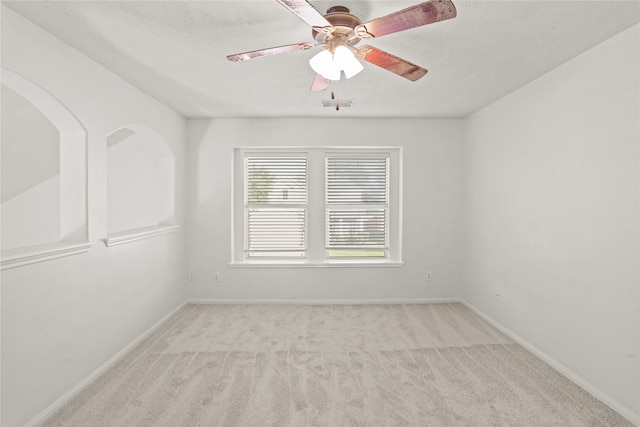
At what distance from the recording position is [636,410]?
2016 millimetres

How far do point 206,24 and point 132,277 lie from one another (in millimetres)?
2360

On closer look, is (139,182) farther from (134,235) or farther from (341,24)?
(341,24)

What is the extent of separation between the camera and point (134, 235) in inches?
120

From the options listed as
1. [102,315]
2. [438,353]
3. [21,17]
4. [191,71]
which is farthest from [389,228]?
[21,17]

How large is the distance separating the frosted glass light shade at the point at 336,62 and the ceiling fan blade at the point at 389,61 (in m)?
0.11

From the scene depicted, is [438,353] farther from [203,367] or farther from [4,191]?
[4,191]

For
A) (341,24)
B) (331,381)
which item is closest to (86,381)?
(331,381)

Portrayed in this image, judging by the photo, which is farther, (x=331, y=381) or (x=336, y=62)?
(x=331, y=381)

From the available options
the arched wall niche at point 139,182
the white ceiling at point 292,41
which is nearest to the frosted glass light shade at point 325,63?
the white ceiling at point 292,41

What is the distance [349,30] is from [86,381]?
9.88 feet

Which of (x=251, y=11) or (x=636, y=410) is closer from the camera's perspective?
(x=251, y=11)

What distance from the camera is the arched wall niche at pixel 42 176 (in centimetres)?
234

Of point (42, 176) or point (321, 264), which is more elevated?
point (42, 176)

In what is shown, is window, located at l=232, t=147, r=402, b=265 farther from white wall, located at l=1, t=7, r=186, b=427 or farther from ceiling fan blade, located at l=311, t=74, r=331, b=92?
ceiling fan blade, located at l=311, t=74, r=331, b=92
